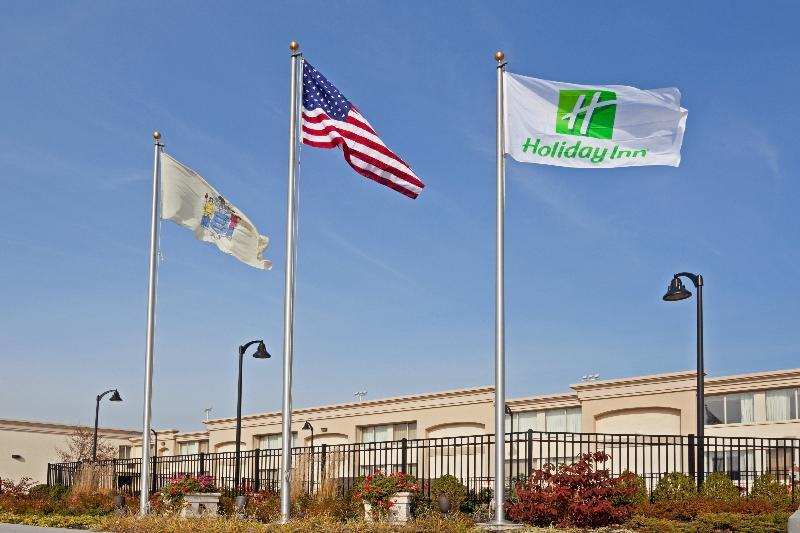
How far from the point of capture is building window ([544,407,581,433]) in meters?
52.4

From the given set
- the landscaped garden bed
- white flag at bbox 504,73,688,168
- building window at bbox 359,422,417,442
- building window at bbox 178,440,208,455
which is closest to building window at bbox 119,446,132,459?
building window at bbox 178,440,208,455

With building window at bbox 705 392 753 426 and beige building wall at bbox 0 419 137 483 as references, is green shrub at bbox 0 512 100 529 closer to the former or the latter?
building window at bbox 705 392 753 426

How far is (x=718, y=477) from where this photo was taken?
79.2 feet

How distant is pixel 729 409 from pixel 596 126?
31.7 metres

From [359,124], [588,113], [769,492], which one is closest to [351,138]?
[359,124]

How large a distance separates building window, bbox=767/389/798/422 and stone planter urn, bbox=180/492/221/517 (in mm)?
27581

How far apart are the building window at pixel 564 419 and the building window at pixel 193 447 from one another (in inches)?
1254

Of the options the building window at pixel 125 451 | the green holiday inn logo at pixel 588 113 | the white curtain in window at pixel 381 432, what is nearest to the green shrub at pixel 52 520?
the green holiday inn logo at pixel 588 113

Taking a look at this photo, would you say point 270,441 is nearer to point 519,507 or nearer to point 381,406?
point 381,406

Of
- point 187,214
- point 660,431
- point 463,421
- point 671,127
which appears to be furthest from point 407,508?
point 463,421

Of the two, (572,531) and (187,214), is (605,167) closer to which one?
(572,531)

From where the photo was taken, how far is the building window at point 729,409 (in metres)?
46.0

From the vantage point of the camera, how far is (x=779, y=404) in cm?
4491

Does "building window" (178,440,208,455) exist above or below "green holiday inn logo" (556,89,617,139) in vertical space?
below
